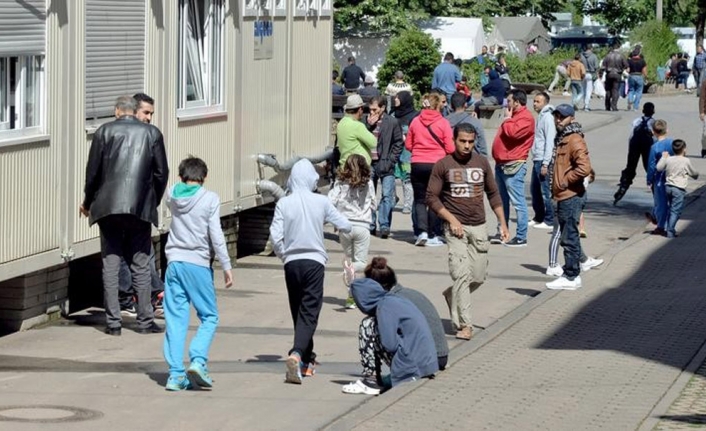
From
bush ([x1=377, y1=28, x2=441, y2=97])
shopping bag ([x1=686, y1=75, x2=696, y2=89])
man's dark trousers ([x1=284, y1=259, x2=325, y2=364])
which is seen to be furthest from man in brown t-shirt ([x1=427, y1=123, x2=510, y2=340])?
shopping bag ([x1=686, y1=75, x2=696, y2=89])

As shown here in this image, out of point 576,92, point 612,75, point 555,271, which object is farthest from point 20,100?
point 576,92

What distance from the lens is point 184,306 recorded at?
10250mm

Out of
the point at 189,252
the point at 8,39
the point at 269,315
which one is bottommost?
the point at 269,315

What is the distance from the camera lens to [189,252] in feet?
Result: 33.7

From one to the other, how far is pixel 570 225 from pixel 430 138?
3.41 meters

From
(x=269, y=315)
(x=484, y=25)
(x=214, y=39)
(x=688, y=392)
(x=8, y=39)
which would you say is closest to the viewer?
(x=688, y=392)

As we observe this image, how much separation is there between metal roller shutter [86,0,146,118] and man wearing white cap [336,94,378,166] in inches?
144

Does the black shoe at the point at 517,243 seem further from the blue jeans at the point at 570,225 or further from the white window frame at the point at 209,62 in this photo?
the white window frame at the point at 209,62

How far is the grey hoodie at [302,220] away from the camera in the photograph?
10.8 meters

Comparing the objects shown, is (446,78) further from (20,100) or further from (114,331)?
(20,100)

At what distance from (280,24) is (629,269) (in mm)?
4883

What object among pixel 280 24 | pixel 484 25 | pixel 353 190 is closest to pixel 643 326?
pixel 353 190

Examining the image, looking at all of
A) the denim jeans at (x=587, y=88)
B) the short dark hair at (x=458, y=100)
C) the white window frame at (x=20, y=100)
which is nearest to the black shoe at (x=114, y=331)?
the white window frame at (x=20, y=100)

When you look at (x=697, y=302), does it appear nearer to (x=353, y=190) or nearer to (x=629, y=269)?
(x=629, y=269)
